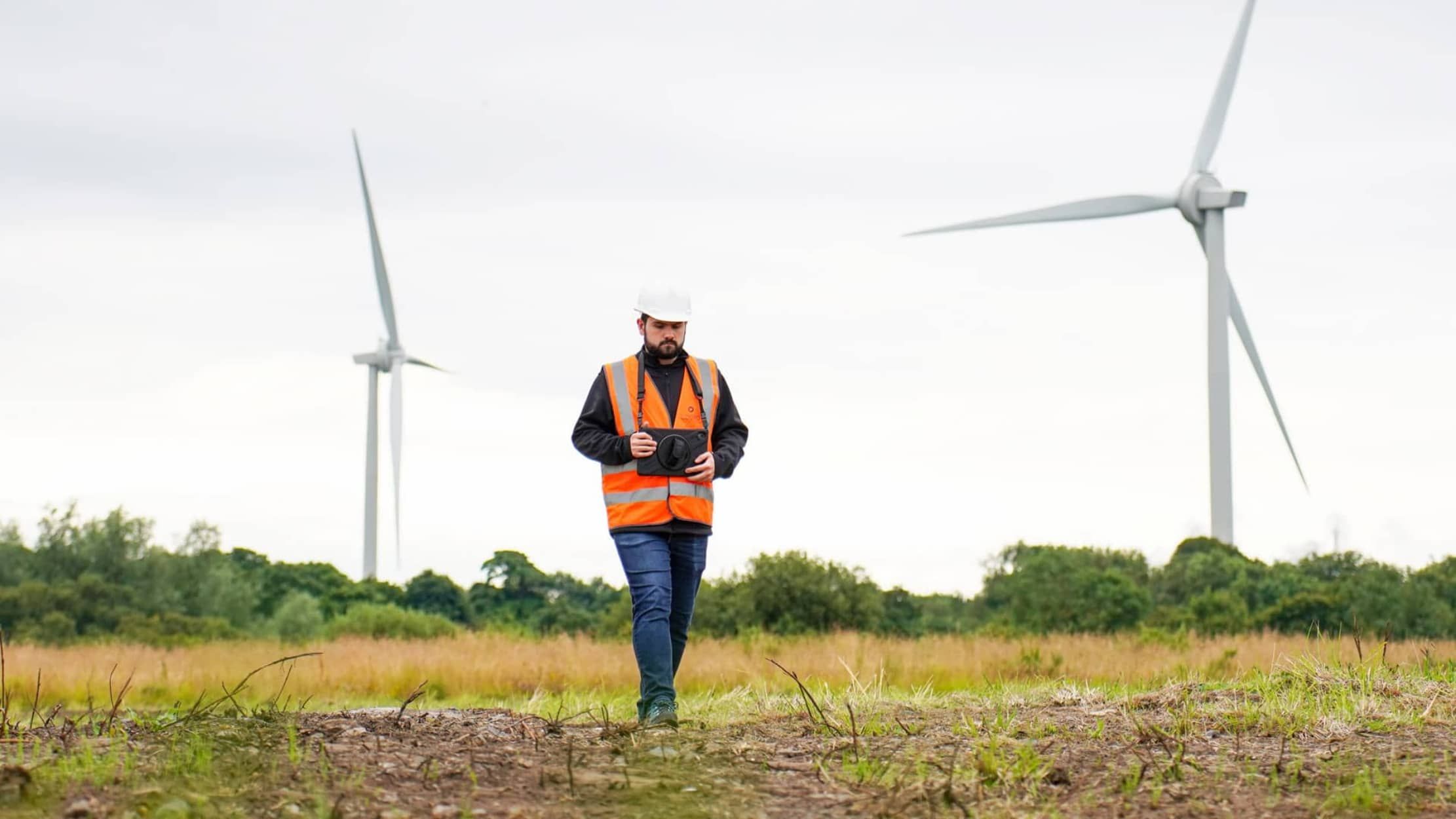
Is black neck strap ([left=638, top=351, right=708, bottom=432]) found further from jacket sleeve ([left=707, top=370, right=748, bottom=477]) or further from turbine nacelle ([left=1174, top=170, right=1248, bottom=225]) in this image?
turbine nacelle ([left=1174, top=170, right=1248, bottom=225])

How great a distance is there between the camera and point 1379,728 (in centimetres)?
676

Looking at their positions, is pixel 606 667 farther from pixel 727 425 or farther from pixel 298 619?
pixel 298 619

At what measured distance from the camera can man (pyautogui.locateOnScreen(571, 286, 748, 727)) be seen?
7.45 metres

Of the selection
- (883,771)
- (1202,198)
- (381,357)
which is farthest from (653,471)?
(381,357)

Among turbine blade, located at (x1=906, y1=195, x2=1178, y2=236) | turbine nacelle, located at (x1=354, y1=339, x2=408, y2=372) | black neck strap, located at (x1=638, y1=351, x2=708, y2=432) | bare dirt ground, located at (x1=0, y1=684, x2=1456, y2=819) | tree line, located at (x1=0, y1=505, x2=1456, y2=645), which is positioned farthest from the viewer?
turbine nacelle, located at (x1=354, y1=339, x2=408, y2=372)

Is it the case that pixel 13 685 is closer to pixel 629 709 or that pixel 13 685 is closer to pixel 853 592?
pixel 629 709

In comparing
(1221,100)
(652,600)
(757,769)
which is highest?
(1221,100)

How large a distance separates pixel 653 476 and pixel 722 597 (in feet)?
60.9

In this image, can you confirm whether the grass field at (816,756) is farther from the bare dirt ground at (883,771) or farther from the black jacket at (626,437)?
the black jacket at (626,437)

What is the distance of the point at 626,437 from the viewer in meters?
7.52

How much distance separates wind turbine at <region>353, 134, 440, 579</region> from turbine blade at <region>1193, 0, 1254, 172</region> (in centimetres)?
1982

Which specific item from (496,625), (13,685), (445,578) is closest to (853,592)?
(496,625)

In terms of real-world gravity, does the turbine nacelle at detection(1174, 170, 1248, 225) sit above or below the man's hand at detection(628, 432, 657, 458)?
above

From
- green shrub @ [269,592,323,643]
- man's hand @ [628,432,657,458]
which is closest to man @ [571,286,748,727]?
man's hand @ [628,432,657,458]
